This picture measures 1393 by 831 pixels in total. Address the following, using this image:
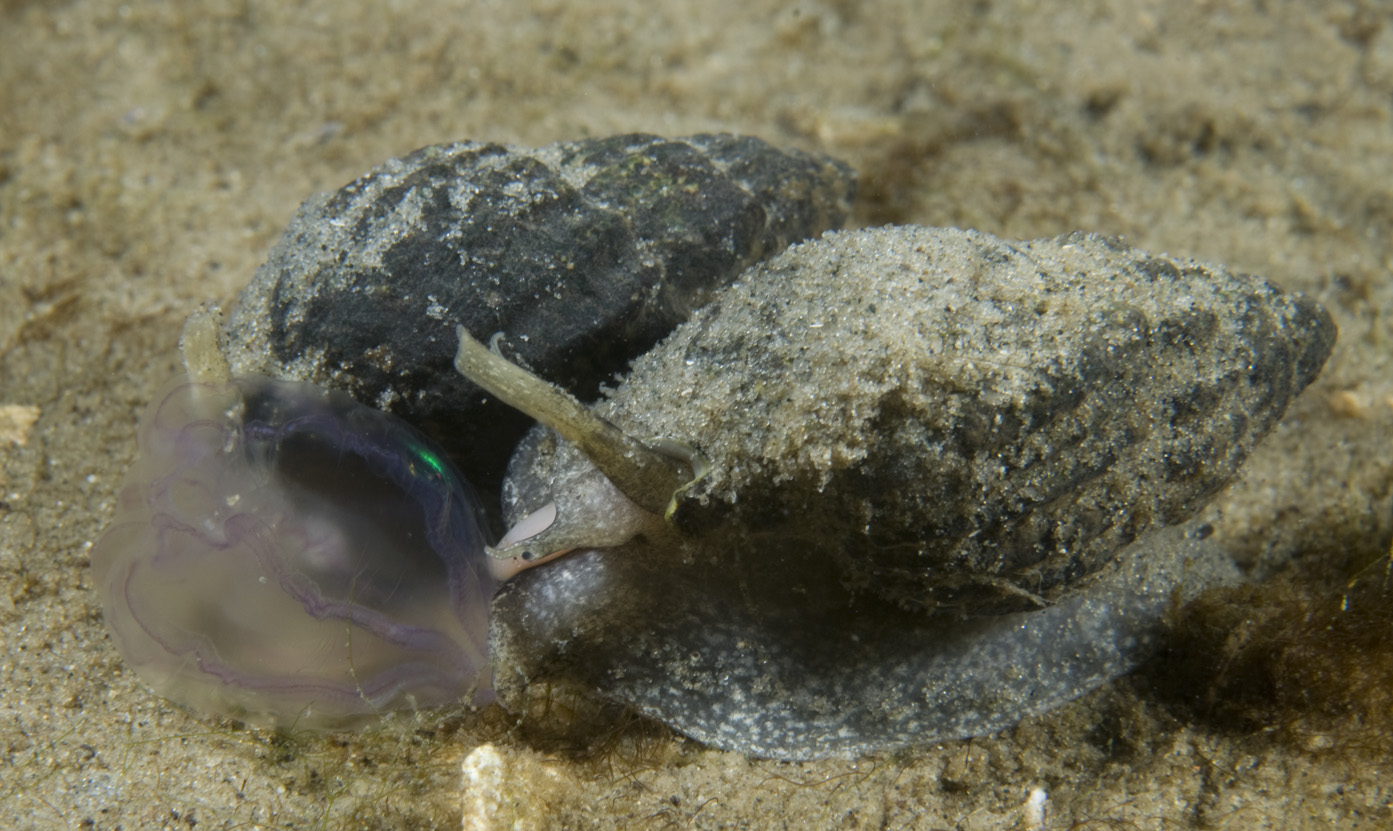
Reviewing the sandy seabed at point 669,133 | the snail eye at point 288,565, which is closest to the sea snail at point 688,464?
the snail eye at point 288,565

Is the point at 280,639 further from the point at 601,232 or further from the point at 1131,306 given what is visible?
the point at 1131,306

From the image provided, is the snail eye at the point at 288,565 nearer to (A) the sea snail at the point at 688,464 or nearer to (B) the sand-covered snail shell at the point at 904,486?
(A) the sea snail at the point at 688,464

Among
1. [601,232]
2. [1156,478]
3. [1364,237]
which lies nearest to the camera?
[1156,478]

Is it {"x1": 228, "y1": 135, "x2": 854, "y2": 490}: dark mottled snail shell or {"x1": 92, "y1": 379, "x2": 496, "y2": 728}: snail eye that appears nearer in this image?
{"x1": 92, "y1": 379, "x2": 496, "y2": 728}: snail eye

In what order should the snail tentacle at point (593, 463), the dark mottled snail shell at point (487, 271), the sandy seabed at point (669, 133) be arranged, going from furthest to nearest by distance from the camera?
the dark mottled snail shell at point (487, 271) → the sandy seabed at point (669, 133) → the snail tentacle at point (593, 463)

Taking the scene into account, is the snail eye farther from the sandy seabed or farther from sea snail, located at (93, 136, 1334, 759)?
the sandy seabed

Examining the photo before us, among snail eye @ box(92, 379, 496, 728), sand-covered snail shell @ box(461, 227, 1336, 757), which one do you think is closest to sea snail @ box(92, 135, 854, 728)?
snail eye @ box(92, 379, 496, 728)

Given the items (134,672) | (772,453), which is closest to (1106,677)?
(772,453)
